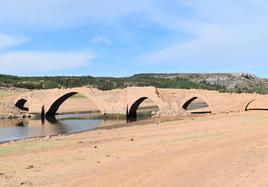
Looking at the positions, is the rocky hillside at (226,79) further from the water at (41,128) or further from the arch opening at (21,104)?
the water at (41,128)

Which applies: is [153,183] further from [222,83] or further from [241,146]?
[222,83]

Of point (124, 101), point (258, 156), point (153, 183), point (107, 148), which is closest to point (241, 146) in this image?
point (258, 156)

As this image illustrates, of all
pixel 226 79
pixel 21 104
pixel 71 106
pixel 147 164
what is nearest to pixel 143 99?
pixel 21 104

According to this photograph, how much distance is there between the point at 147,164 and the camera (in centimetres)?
1655

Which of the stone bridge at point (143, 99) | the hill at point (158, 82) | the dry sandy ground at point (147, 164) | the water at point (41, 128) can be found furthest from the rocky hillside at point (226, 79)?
the dry sandy ground at point (147, 164)

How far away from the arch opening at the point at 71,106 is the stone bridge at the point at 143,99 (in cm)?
1

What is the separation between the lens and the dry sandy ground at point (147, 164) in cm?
1379

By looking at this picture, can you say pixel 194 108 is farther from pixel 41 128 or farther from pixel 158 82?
pixel 158 82

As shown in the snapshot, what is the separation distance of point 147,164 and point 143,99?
2076 inches

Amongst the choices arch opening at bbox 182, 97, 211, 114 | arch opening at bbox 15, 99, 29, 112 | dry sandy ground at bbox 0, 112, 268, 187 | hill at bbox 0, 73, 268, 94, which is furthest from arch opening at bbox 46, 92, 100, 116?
dry sandy ground at bbox 0, 112, 268, 187

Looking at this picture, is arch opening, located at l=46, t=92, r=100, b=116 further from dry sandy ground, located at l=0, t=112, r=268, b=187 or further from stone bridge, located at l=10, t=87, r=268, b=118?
dry sandy ground, located at l=0, t=112, r=268, b=187

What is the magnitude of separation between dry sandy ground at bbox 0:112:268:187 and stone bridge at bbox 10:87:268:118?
34.5m

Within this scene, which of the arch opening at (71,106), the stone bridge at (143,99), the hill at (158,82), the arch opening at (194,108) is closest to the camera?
the stone bridge at (143,99)

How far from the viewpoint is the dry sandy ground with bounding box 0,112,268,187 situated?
45.2 ft
